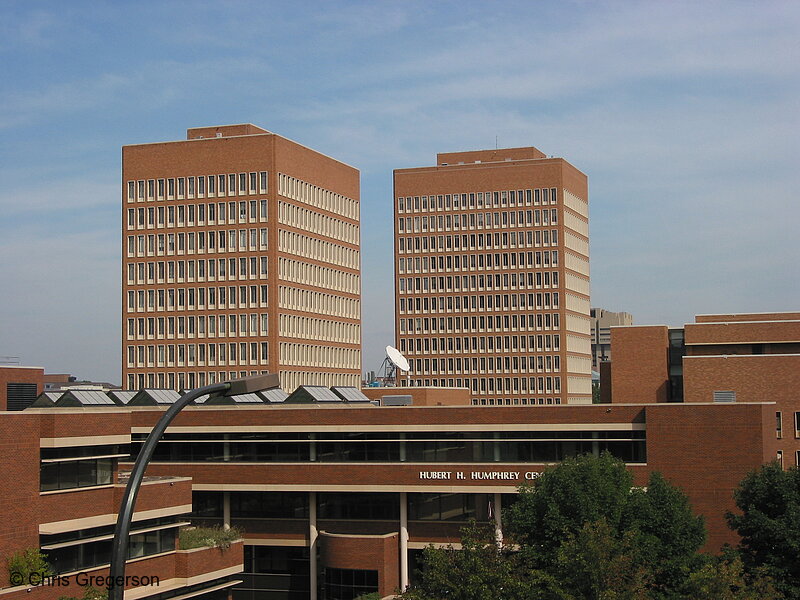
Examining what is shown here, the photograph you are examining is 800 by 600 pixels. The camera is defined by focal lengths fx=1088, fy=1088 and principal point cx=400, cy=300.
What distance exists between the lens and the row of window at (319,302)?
12338 cm

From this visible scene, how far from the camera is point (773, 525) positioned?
186 ft

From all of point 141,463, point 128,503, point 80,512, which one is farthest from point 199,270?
point 128,503

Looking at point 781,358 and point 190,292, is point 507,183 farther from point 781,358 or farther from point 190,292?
point 781,358

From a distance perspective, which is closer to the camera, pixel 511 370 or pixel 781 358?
pixel 781 358

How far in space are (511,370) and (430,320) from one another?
51.6 ft

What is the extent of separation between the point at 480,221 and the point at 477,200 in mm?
3493

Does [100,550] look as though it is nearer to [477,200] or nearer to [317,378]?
[317,378]

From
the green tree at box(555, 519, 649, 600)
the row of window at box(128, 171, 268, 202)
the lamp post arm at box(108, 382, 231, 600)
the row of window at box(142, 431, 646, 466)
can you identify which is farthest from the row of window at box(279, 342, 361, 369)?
the lamp post arm at box(108, 382, 231, 600)

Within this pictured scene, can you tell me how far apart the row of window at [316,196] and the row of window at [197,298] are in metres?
11.9

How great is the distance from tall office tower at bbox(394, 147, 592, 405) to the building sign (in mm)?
96789

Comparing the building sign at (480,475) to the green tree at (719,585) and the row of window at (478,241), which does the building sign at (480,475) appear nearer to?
the green tree at (719,585)

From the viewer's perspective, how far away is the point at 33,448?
51.5 meters

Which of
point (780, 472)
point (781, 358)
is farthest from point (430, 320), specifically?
point (780, 472)

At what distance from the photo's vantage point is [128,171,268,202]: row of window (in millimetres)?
122875
